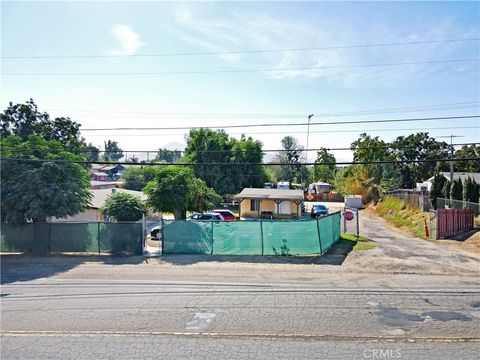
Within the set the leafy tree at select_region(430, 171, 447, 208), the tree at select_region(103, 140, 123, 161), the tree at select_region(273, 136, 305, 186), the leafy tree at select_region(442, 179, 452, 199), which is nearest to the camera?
the leafy tree at select_region(442, 179, 452, 199)

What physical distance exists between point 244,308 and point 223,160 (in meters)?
41.8

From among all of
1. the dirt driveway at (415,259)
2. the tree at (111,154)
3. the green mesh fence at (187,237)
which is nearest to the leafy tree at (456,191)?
the dirt driveway at (415,259)

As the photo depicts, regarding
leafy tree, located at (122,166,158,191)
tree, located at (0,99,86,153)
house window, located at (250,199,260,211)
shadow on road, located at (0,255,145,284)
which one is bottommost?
shadow on road, located at (0,255,145,284)

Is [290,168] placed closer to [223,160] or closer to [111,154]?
[223,160]

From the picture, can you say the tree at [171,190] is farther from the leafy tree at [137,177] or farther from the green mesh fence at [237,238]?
the leafy tree at [137,177]

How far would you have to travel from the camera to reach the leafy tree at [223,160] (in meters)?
50.6

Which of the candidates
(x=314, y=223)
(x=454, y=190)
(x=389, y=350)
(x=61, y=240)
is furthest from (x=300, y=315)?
(x=454, y=190)

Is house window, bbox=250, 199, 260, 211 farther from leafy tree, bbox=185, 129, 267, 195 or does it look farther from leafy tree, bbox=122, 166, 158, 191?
leafy tree, bbox=122, 166, 158, 191

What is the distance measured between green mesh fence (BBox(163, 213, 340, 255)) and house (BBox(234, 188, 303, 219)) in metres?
17.7

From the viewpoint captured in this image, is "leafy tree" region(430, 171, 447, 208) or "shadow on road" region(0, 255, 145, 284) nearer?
"shadow on road" region(0, 255, 145, 284)

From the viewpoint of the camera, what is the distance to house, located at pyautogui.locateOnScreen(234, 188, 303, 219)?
36906 mm

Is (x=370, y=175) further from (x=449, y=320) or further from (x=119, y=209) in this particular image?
(x=449, y=320)

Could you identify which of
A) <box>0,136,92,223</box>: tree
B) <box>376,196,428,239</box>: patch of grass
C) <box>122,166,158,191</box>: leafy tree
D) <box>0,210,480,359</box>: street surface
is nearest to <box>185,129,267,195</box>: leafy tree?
<box>122,166,158,191</box>: leafy tree

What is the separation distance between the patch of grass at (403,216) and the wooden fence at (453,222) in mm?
1477
